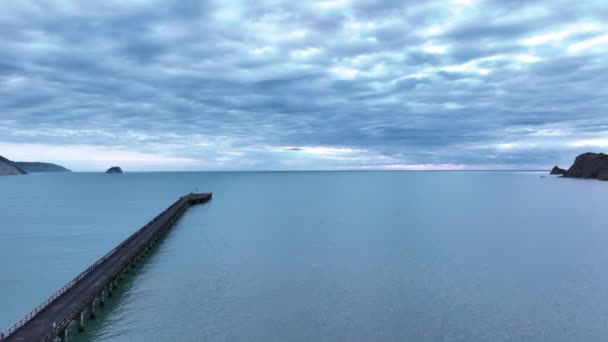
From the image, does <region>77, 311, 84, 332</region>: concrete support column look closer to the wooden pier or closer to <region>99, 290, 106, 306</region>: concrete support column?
the wooden pier

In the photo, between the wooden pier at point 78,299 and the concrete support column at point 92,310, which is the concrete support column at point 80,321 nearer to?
the wooden pier at point 78,299

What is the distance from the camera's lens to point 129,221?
85.1 m

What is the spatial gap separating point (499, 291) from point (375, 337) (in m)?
15.6

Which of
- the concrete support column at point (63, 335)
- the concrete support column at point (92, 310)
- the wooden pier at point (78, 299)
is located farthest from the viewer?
the concrete support column at point (92, 310)

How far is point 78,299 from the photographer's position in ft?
100

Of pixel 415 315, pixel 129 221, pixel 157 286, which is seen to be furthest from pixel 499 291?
pixel 129 221

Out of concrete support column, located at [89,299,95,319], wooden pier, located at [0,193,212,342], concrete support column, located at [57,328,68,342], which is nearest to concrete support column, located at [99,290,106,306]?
wooden pier, located at [0,193,212,342]

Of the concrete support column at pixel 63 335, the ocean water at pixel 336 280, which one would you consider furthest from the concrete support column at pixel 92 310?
the concrete support column at pixel 63 335

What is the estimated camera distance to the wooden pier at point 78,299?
25203 mm

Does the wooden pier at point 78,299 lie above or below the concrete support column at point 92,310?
above

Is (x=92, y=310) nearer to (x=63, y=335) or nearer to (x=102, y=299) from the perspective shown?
(x=102, y=299)

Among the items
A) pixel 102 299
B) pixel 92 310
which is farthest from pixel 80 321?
pixel 102 299

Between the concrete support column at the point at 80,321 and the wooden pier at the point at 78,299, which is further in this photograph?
the concrete support column at the point at 80,321

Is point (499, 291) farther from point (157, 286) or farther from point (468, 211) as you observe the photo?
point (468, 211)
